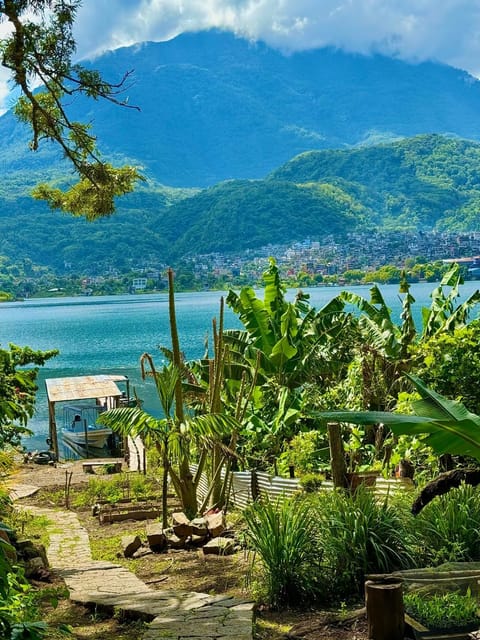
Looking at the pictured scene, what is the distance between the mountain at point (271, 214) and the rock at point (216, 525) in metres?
84.4

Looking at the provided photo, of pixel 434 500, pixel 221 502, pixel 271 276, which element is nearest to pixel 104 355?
pixel 271 276

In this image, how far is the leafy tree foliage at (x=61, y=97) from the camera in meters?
6.89

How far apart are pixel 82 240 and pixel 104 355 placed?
39.0 metres

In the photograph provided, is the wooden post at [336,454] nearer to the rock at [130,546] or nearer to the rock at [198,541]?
the rock at [198,541]

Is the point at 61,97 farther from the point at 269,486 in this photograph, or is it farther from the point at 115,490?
the point at 115,490

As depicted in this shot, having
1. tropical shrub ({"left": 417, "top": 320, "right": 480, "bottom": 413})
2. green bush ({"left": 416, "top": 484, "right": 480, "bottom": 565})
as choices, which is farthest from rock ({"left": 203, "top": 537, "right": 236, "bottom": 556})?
tropical shrub ({"left": 417, "top": 320, "right": 480, "bottom": 413})

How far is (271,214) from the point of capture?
100 metres

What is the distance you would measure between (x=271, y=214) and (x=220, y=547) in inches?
3696

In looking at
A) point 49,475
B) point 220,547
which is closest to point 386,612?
point 220,547

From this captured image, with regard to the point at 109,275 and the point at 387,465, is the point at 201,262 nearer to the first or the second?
the point at 109,275

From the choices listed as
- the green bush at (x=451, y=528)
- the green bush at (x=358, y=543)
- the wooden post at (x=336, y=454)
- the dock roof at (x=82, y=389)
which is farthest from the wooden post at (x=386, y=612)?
the dock roof at (x=82, y=389)

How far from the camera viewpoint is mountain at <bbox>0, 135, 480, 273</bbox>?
318 ft

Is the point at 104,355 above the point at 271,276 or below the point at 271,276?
below

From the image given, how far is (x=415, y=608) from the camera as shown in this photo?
14.9ft
